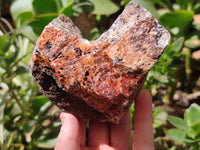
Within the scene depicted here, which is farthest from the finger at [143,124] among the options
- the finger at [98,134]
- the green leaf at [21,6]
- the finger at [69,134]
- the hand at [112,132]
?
the green leaf at [21,6]

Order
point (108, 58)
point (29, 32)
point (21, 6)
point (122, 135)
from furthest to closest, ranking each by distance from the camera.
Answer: point (21, 6), point (29, 32), point (122, 135), point (108, 58)

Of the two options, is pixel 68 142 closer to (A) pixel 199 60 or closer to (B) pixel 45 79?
(B) pixel 45 79

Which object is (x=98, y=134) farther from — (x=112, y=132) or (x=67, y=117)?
(x=67, y=117)

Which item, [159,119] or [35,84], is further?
[159,119]

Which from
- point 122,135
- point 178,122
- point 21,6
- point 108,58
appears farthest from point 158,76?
point 21,6

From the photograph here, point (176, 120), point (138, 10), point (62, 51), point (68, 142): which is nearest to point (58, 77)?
point (62, 51)
